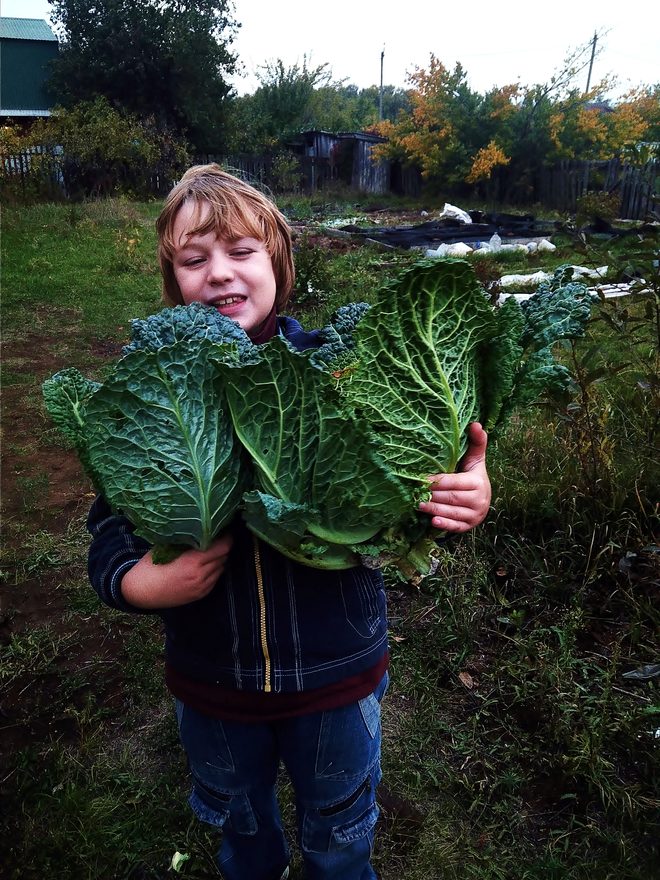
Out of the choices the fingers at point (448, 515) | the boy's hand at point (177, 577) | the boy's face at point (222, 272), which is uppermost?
the boy's face at point (222, 272)

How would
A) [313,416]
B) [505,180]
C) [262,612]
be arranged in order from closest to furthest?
[313,416], [262,612], [505,180]

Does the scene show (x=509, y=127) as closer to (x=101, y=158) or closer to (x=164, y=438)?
(x=101, y=158)

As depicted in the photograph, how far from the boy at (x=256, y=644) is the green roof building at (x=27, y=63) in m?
31.5

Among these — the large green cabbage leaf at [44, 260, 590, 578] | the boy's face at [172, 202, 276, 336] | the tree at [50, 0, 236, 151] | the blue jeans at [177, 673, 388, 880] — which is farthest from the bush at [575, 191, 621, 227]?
the tree at [50, 0, 236, 151]

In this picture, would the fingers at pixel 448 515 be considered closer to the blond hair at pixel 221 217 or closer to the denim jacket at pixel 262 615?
the denim jacket at pixel 262 615

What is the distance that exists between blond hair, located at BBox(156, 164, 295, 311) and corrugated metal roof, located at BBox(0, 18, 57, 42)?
32816 mm

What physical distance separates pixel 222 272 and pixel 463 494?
86 cm

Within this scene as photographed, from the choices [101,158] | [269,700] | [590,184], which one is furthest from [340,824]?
[590,184]

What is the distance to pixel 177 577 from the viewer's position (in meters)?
1.38

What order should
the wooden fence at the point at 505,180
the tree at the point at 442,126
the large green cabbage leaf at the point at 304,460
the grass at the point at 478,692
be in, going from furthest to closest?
1. the tree at the point at 442,126
2. the wooden fence at the point at 505,180
3. the grass at the point at 478,692
4. the large green cabbage leaf at the point at 304,460

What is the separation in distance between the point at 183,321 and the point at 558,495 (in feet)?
8.81

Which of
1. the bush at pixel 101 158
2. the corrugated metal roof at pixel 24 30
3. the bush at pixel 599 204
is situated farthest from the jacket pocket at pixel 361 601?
the corrugated metal roof at pixel 24 30

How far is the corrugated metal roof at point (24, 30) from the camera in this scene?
2730 cm

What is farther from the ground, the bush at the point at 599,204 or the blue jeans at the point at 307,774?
the bush at the point at 599,204
